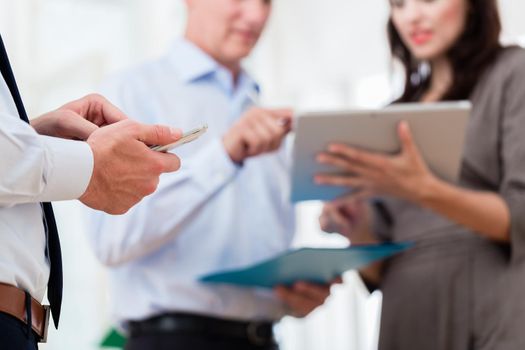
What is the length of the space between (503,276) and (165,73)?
0.87 metres

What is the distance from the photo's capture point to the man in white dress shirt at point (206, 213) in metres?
1.66

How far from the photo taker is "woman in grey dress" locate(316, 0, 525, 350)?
1.48m

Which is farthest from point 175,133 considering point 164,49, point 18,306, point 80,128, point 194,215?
point 164,49

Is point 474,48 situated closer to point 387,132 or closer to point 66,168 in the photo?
point 387,132

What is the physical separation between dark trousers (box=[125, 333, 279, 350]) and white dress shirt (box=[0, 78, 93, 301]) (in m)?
0.68

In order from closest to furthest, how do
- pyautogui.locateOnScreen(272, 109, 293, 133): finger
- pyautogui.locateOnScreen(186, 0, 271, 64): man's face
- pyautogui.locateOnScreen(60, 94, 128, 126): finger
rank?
pyautogui.locateOnScreen(60, 94, 128, 126): finger → pyautogui.locateOnScreen(272, 109, 293, 133): finger → pyautogui.locateOnScreen(186, 0, 271, 64): man's face

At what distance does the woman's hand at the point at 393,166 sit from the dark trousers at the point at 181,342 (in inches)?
17.0

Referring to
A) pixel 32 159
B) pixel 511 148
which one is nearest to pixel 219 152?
pixel 511 148

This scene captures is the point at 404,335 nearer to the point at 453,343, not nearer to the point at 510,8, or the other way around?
the point at 453,343

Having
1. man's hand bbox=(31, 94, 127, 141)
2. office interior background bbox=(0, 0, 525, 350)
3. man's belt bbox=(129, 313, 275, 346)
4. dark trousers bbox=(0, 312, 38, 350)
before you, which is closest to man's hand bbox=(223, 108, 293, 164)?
man's belt bbox=(129, 313, 275, 346)

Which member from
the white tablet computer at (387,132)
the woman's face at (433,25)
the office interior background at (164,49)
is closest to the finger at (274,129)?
the white tablet computer at (387,132)

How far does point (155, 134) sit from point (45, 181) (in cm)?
15

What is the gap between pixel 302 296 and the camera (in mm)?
1811

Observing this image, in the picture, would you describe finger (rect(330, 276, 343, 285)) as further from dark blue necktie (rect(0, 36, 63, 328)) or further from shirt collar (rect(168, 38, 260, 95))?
dark blue necktie (rect(0, 36, 63, 328))
